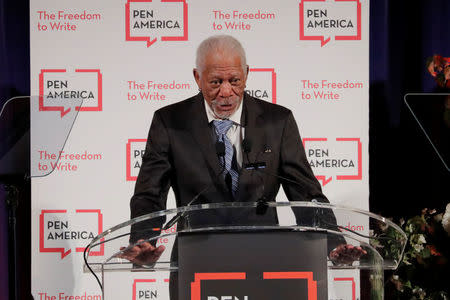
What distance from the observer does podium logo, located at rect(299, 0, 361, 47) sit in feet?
13.0

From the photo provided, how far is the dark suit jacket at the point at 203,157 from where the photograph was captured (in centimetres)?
359

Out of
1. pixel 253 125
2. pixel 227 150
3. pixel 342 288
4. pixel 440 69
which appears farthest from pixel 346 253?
pixel 440 69

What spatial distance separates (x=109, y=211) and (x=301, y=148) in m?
1.33

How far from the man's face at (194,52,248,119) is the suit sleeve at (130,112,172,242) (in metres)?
0.37

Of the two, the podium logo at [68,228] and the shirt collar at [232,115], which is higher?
the shirt collar at [232,115]

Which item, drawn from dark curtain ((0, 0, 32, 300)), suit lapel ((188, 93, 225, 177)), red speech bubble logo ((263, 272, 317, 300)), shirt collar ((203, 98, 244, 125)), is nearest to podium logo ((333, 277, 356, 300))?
red speech bubble logo ((263, 272, 317, 300))

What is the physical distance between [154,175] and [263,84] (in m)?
0.95

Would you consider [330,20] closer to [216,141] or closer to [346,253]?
[216,141]

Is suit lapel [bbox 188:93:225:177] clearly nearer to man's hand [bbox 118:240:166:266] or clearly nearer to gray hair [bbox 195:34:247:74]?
gray hair [bbox 195:34:247:74]

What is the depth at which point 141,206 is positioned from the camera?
364cm

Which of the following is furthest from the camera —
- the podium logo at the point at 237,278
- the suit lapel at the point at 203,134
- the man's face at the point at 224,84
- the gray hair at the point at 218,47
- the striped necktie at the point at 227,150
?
the gray hair at the point at 218,47

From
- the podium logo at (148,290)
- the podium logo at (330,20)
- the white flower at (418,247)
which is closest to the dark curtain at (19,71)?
the podium logo at (330,20)

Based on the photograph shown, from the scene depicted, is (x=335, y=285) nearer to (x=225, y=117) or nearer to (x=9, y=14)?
(x=225, y=117)

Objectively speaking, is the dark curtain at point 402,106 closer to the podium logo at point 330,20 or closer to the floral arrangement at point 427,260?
the podium logo at point 330,20
